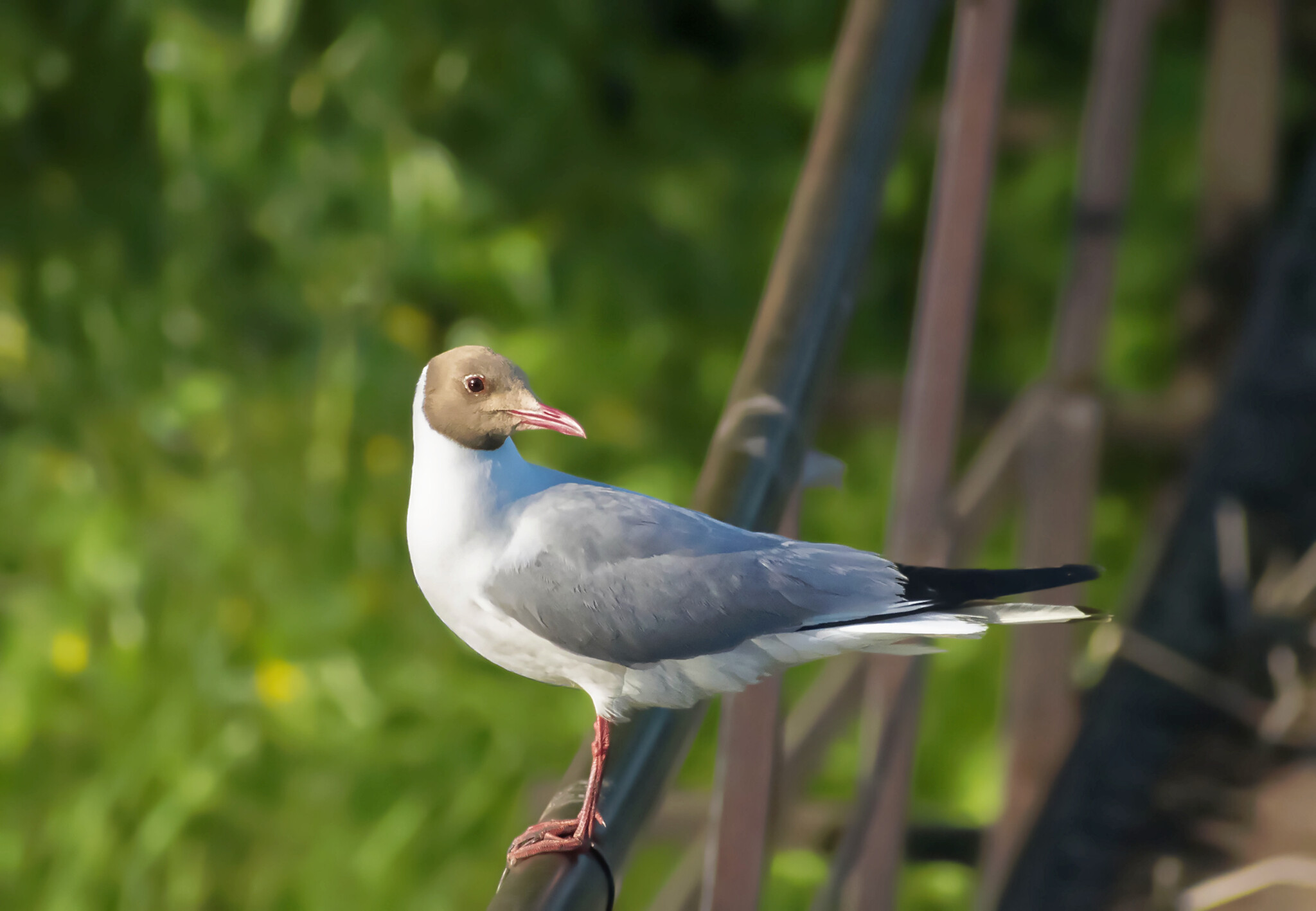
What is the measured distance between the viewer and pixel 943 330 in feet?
3.24

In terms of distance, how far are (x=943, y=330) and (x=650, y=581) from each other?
565 mm

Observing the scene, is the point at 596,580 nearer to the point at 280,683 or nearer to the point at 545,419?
the point at 545,419

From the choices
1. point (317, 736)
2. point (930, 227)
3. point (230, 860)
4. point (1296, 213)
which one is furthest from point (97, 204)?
point (1296, 213)

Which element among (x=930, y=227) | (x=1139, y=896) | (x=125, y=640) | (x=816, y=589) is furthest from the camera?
(x=125, y=640)

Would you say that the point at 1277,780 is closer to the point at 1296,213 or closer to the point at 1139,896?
the point at 1139,896

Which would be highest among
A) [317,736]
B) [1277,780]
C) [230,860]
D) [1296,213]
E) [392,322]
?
[1296,213]

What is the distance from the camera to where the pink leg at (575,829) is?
1.60 feet

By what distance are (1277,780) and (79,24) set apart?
1553 mm

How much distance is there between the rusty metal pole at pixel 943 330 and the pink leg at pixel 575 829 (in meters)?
0.52

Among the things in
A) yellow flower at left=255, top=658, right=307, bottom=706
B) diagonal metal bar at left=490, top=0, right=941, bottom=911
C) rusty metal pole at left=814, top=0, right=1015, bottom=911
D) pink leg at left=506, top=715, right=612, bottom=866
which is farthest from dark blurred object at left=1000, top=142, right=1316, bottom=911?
yellow flower at left=255, top=658, right=307, bottom=706

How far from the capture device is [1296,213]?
A: 1079 millimetres

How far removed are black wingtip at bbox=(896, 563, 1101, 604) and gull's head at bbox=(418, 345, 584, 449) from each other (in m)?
0.15

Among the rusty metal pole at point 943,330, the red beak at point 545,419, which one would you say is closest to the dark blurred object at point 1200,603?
the rusty metal pole at point 943,330

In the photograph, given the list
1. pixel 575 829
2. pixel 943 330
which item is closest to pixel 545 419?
pixel 575 829
